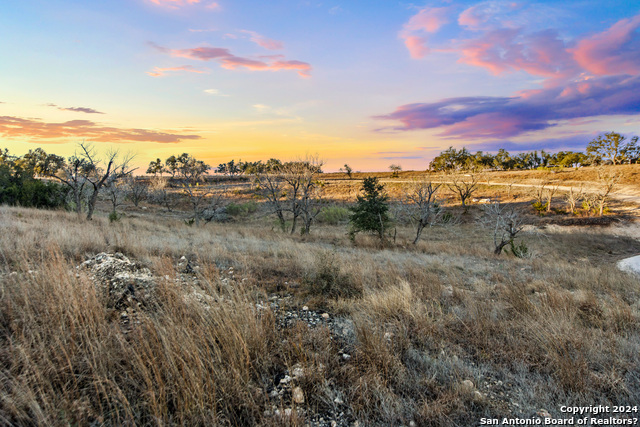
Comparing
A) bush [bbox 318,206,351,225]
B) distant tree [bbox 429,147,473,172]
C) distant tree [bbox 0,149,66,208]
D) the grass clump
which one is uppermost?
distant tree [bbox 429,147,473,172]

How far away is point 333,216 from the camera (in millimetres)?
37188

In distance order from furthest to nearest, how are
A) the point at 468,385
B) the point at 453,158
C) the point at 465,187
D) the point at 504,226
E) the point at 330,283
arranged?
the point at 453,158 < the point at 465,187 < the point at 504,226 < the point at 330,283 < the point at 468,385

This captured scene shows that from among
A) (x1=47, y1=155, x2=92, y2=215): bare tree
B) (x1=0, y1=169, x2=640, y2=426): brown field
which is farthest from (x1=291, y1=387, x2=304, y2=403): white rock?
(x1=47, y1=155, x2=92, y2=215): bare tree

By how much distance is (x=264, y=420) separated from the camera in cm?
199

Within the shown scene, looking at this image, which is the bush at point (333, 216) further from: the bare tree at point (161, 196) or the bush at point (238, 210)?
the bare tree at point (161, 196)

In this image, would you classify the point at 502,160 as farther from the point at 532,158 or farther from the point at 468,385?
the point at 468,385

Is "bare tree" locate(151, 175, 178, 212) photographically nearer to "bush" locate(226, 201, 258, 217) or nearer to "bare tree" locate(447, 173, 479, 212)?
"bush" locate(226, 201, 258, 217)

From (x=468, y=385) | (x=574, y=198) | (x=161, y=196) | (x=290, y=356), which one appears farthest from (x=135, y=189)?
(x=574, y=198)

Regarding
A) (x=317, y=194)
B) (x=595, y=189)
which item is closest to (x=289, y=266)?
(x=317, y=194)

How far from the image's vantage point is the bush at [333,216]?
120ft

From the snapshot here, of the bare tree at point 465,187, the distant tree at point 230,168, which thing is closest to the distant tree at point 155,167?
the distant tree at point 230,168

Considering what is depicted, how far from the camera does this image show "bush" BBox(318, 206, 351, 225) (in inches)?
1442

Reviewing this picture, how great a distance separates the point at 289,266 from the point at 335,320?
293 cm

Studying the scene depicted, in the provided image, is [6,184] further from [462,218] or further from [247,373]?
[462,218]
